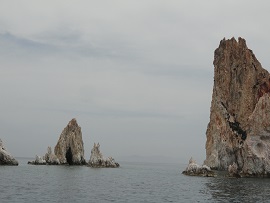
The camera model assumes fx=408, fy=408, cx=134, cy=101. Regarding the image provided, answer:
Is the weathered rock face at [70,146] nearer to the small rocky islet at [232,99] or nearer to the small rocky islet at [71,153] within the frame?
the small rocky islet at [71,153]

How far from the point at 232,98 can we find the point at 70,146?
63292mm

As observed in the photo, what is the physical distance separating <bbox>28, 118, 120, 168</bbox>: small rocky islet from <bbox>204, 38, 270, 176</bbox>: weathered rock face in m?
40.1

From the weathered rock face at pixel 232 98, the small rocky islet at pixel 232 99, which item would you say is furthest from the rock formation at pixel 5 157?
Answer: the weathered rock face at pixel 232 98

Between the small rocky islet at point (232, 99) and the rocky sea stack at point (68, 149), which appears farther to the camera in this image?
the rocky sea stack at point (68, 149)

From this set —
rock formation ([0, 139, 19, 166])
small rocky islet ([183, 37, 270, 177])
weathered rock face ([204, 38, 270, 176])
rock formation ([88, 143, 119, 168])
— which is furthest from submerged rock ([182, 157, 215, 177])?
rock formation ([0, 139, 19, 166])

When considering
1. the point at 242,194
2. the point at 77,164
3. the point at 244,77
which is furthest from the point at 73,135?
the point at 242,194

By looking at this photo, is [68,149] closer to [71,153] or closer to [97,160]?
[71,153]

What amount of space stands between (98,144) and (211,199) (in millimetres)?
94871

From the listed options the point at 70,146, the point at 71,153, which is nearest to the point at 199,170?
the point at 70,146

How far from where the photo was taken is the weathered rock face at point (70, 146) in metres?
156

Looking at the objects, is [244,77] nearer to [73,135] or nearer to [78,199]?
[73,135]

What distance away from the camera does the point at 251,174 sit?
95250mm

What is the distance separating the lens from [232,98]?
142 m

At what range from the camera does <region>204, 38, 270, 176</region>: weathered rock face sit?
133m
